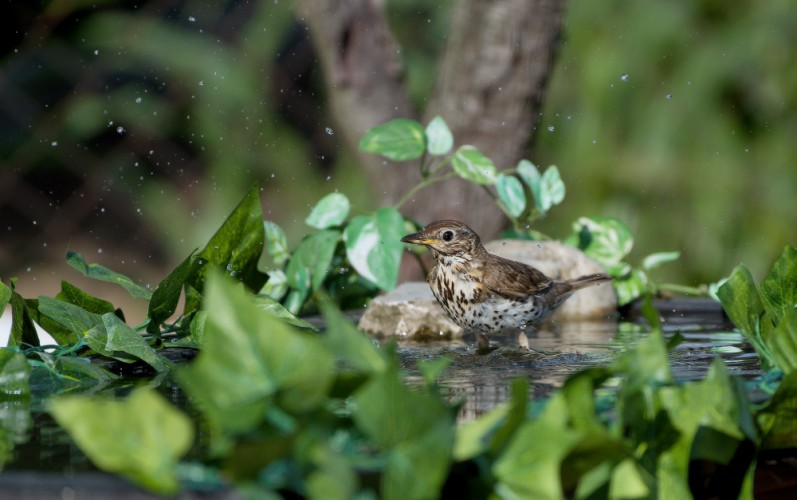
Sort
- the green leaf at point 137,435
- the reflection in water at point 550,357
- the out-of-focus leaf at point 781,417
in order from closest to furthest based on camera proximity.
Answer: the green leaf at point 137,435 < the out-of-focus leaf at point 781,417 < the reflection in water at point 550,357

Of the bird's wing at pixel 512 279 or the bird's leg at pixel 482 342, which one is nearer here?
the bird's leg at pixel 482 342

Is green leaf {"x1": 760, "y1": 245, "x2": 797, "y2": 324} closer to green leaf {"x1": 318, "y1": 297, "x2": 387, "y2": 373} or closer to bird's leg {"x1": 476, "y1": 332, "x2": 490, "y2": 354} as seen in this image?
green leaf {"x1": 318, "y1": 297, "x2": 387, "y2": 373}

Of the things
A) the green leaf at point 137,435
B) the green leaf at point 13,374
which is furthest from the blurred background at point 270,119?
the green leaf at point 137,435

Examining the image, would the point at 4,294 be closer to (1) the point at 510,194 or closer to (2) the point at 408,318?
(2) the point at 408,318

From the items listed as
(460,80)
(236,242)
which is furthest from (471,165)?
(236,242)

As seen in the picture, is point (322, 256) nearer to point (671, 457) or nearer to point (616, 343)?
point (616, 343)

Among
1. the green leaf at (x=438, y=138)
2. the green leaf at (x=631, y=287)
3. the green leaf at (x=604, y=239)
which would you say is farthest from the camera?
the green leaf at (x=604, y=239)

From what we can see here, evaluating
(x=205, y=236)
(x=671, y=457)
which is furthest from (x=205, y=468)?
(x=205, y=236)

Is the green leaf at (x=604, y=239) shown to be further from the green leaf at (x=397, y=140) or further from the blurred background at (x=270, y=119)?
the blurred background at (x=270, y=119)
